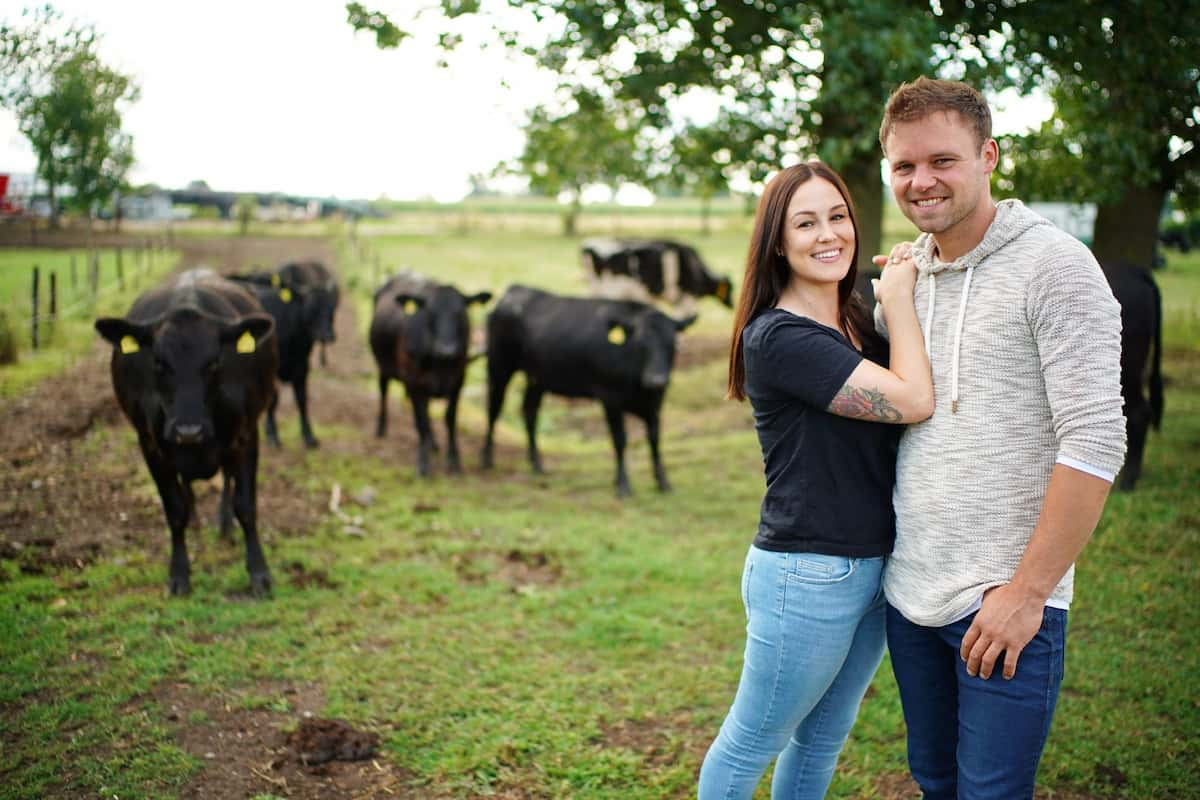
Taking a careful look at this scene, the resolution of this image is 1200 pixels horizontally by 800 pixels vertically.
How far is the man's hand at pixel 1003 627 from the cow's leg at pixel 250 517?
15.3 feet

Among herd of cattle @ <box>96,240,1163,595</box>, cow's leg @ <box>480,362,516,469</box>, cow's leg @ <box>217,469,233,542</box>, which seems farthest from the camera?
cow's leg @ <box>480,362,516,469</box>

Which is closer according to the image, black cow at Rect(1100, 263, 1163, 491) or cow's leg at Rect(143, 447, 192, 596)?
cow's leg at Rect(143, 447, 192, 596)

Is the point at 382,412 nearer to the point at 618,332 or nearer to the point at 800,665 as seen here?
the point at 618,332

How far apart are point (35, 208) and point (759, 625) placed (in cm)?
1632

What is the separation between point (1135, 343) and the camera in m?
7.47

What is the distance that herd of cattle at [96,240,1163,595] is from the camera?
217 inches

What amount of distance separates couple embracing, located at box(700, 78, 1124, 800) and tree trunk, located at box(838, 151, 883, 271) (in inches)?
250

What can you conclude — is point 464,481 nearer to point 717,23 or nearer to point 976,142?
point 717,23

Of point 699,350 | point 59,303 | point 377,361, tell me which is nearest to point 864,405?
point 377,361

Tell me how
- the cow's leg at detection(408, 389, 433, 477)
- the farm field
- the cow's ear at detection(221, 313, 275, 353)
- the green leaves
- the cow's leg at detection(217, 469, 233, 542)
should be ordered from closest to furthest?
the farm field, the cow's ear at detection(221, 313, 275, 353), the cow's leg at detection(217, 469, 233, 542), the green leaves, the cow's leg at detection(408, 389, 433, 477)

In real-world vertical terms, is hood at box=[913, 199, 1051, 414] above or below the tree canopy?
below

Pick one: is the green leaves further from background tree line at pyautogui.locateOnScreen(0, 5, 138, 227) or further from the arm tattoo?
the arm tattoo

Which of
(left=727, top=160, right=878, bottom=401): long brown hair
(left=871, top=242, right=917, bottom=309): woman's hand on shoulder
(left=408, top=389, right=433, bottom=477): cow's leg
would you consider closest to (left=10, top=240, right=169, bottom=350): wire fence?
(left=408, top=389, right=433, bottom=477): cow's leg

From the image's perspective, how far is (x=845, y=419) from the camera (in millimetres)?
2422
